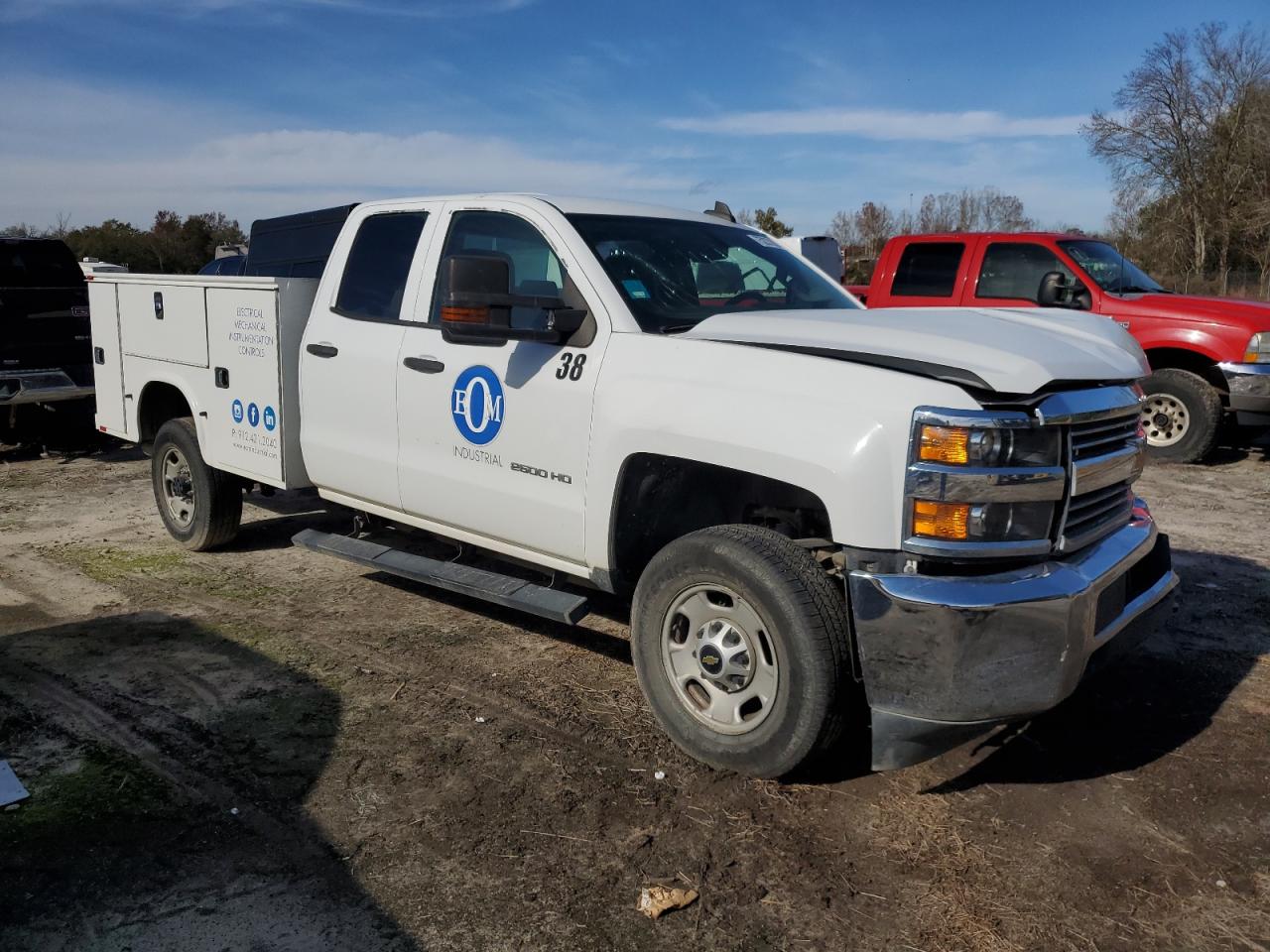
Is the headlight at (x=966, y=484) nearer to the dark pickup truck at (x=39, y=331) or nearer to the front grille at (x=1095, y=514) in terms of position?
the front grille at (x=1095, y=514)

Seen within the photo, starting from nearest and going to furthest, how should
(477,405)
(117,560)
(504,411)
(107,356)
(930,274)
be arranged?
(504,411) → (477,405) → (117,560) → (107,356) → (930,274)

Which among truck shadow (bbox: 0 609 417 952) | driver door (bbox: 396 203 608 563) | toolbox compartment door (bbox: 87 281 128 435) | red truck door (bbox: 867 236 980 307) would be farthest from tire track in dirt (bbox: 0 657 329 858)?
red truck door (bbox: 867 236 980 307)

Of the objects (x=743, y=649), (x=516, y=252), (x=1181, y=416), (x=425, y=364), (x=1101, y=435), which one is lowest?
(x=743, y=649)

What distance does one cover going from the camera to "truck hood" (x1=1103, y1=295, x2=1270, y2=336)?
9094 millimetres

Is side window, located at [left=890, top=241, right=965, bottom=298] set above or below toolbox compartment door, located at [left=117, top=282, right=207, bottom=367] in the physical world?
above

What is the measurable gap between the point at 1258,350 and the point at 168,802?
900 cm

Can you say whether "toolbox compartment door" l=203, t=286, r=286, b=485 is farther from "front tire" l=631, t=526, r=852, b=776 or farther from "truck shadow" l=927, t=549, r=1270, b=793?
"truck shadow" l=927, t=549, r=1270, b=793

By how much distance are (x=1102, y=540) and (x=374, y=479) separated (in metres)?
3.19

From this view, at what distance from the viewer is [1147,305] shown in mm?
9484

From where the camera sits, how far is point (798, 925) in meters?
2.89

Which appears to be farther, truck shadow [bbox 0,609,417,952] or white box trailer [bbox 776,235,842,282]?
white box trailer [bbox 776,235,842,282]

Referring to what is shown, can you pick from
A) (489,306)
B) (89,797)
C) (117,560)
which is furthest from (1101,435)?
(117,560)

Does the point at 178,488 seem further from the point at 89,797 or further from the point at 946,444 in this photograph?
the point at 946,444

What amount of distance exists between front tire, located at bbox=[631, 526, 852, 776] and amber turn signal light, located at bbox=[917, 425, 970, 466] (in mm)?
542
